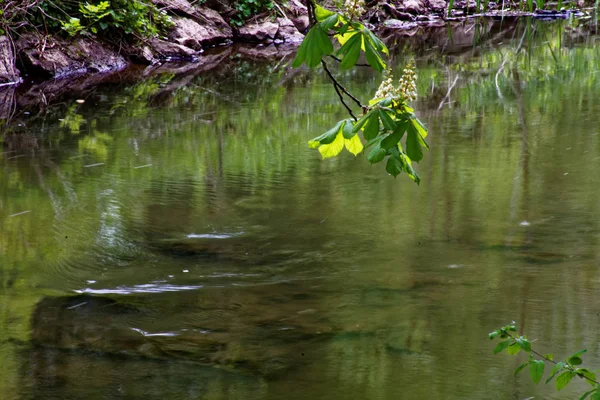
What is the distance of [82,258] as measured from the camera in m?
3.99

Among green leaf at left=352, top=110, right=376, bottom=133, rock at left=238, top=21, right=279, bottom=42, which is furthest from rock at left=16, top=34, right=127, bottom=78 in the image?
green leaf at left=352, top=110, right=376, bottom=133

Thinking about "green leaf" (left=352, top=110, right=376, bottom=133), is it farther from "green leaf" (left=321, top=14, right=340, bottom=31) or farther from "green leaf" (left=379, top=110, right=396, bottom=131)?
"green leaf" (left=321, top=14, right=340, bottom=31)

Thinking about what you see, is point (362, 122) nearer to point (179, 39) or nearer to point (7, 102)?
point (7, 102)

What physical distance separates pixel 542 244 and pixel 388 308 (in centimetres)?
104

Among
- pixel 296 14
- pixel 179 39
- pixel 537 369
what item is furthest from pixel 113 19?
pixel 537 369

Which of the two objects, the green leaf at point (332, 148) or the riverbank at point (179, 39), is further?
the riverbank at point (179, 39)

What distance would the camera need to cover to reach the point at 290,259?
3.85m

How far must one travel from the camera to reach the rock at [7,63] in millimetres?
10203

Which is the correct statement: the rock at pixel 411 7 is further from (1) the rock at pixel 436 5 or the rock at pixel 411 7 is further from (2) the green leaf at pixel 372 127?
(2) the green leaf at pixel 372 127

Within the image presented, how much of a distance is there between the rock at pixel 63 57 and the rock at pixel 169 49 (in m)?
0.83

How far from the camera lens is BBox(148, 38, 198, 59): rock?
12508 millimetres

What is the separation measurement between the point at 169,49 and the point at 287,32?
11.2 ft

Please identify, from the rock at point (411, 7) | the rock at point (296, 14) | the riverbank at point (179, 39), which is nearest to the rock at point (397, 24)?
the riverbank at point (179, 39)

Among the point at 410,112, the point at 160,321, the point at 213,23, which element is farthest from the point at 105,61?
the point at 410,112
